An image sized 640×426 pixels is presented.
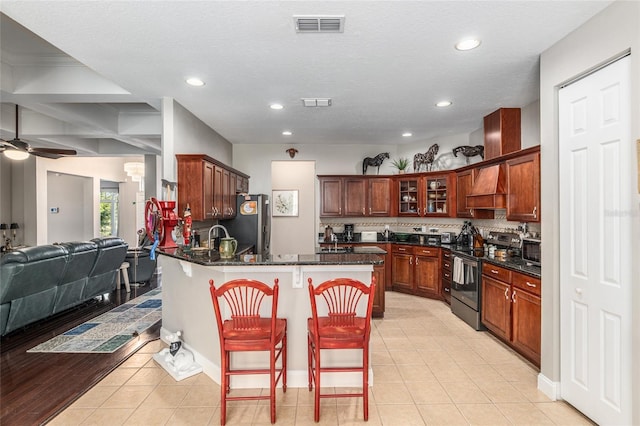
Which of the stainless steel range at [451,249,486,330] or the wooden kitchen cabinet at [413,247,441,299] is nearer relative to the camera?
the stainless steel range at [451,249,486,330]

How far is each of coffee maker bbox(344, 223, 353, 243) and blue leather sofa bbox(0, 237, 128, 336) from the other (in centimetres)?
396

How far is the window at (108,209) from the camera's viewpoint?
33.8 feet

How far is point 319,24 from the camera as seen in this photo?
2363 millimetres

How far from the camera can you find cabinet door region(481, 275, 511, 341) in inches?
141

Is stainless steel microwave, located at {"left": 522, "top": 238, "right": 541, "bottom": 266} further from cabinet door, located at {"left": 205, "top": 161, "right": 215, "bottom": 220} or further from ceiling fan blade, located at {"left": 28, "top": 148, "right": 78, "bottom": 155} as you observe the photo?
ceiling fan blade, located at {"left": 28, "top": 148, "right": 78, "bottom": 155}

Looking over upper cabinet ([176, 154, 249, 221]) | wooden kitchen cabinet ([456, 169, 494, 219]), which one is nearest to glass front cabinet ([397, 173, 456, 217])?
wooden kitchen cabinet ([456, 169, 494, 219])

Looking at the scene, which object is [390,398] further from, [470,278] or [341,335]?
[470,278]

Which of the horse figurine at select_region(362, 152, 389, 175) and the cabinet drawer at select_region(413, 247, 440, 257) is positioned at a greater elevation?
the horse figurine at select_region(362, 152, 389, 175)

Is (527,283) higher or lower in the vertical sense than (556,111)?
lower

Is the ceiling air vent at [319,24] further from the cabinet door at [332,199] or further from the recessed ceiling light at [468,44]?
the cabinet door at [332,199]

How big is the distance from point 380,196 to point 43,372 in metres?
5.42

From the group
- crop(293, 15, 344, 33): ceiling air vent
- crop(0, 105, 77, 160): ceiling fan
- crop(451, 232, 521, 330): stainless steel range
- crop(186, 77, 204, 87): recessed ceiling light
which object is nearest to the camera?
crop(293, 15, 344, 33): ceiling air vent

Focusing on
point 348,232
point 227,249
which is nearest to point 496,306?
point 227,249

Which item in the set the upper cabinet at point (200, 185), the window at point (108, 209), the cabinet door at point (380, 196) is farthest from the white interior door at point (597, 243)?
the window at point (108, 209)
